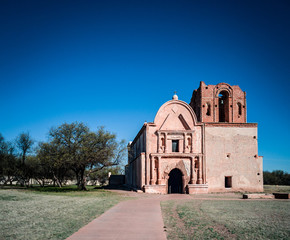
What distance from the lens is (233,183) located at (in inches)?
1235

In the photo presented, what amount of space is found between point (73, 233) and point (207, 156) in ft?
79.9

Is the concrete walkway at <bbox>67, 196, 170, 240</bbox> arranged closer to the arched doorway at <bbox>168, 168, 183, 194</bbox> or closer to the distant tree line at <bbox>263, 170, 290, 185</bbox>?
the arched doorway at <bbox>168, 168, 183, 194</bbox>

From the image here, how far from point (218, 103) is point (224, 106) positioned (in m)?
1.14

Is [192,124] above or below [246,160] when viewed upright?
above

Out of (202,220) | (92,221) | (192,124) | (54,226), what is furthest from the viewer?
(192,124)

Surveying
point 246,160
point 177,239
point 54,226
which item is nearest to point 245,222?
point 177,239

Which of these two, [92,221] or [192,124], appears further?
[192,124]

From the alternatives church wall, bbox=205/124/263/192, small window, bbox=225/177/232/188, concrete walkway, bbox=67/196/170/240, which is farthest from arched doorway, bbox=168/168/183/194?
concrete walkway, bbox=67/196/170/240

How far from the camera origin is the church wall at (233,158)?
3130 centimetres

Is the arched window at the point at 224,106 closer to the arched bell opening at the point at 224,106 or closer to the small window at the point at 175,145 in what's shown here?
the arched bell opening at the point at 224,106

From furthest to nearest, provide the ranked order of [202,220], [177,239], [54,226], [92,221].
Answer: [202,220], [92,221], [54,226], [177,239]

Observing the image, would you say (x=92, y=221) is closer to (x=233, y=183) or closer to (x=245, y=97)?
(x=233, y=183)

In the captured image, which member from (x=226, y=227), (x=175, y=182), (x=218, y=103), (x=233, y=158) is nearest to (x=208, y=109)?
(x=218, y=103)

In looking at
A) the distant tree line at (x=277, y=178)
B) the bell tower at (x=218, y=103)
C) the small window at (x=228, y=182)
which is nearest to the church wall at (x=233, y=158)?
the small window at (x=228, y=182)
